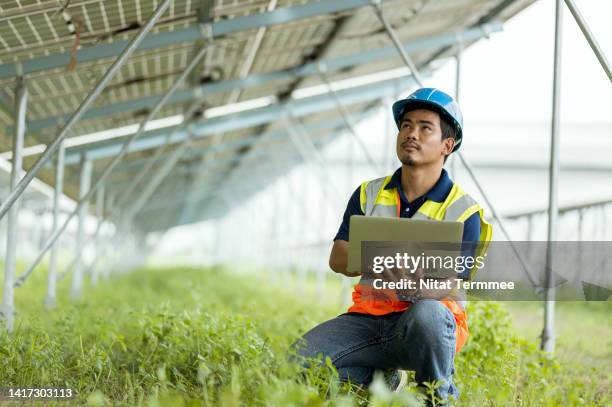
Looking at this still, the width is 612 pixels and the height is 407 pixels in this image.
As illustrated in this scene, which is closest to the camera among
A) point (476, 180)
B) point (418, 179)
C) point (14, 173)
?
point (418, 179)

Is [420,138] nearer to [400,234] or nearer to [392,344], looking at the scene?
[400,234]

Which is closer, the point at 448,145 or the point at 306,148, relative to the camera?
the point at 448,145

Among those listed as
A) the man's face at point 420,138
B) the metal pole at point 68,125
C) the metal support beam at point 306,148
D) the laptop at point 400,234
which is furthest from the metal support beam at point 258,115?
the laptop at point 400,234

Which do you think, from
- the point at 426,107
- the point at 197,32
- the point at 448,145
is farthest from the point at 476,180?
the point at 426,107

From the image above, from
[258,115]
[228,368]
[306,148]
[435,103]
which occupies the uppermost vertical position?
[306,148]

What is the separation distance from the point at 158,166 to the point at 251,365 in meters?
14.0

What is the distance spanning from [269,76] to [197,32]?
3265 millimetres

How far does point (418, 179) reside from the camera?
12.5 ft

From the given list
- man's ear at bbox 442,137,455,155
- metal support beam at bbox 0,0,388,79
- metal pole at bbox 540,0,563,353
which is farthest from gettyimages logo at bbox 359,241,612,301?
metal support beam at bbox 0,0,388,79

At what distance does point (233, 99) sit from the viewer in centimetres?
1224

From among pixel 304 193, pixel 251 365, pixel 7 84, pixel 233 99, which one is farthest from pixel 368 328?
pixel 304 193

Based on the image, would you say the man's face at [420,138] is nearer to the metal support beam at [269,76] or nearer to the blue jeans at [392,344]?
the blue jeans at [392,344]

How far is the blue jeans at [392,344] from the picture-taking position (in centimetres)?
336

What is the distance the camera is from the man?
141 inches
